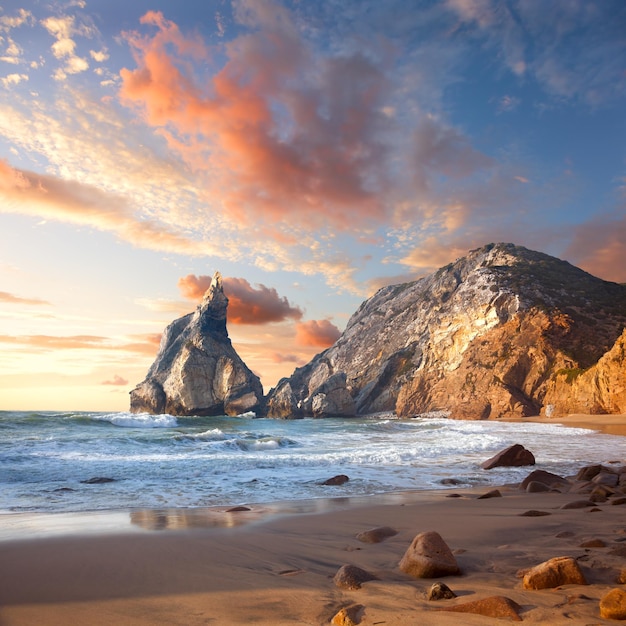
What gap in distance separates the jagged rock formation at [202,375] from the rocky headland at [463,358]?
0.21 m

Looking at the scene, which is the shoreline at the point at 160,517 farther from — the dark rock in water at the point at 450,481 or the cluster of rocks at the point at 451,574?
the cluster of rocks at the point at 451,574

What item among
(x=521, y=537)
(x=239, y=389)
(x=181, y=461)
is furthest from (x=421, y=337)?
(x=521, y=537)

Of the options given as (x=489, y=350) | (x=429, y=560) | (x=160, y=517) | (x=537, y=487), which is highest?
(x=489, y=350)

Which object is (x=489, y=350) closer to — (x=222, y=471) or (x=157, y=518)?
(x=222, y=471)

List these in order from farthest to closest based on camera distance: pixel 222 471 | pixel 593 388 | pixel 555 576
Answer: pixel 593 388
pixel 222 471
pixel 555 576

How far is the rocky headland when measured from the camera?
209 ft

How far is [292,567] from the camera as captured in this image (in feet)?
16.1

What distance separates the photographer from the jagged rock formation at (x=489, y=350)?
2525 inches

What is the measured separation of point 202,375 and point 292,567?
88.2 metres

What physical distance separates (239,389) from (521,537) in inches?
3484

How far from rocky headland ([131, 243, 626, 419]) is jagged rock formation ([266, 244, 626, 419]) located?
0.68 feet

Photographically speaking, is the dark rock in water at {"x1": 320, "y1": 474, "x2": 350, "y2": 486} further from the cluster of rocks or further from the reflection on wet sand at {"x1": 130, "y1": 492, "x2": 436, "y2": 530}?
the cluster of rocks

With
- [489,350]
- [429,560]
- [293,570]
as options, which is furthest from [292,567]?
[489,350]

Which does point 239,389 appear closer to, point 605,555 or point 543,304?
point 543,304
